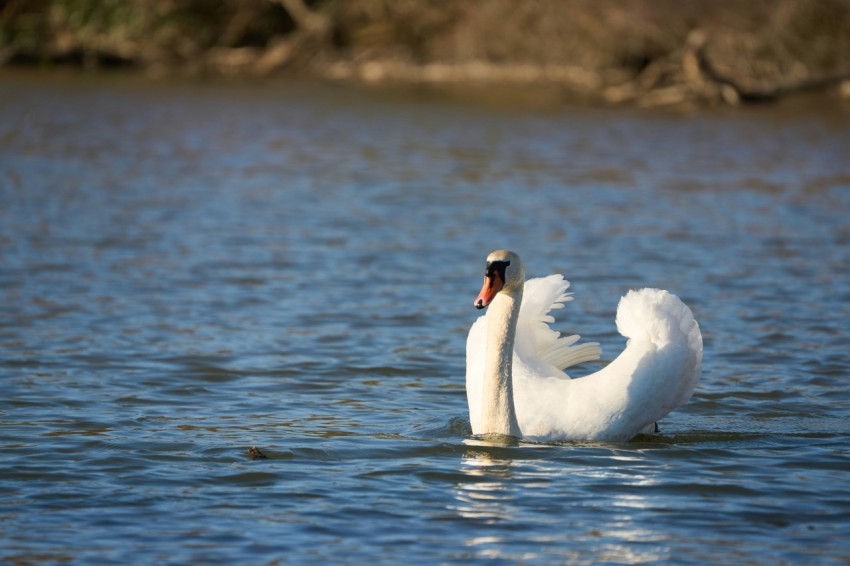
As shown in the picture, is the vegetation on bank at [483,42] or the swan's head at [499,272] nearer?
the swan's head at [499,272]

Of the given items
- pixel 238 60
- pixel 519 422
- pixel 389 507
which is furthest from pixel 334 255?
pixel 238 60

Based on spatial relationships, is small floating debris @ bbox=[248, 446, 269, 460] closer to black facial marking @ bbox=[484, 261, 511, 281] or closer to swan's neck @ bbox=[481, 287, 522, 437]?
swan's neck @ bbox=[481, 287, 522, 437]

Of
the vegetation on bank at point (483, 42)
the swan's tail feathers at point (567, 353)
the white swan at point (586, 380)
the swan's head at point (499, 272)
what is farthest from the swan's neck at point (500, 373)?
the vegetation on bank at point (483, 42)

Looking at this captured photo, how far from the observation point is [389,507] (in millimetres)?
6312

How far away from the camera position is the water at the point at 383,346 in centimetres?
610

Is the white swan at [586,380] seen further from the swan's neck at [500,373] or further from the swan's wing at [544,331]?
the swan's wing at [544,331]

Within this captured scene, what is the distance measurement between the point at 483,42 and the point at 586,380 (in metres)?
25.8

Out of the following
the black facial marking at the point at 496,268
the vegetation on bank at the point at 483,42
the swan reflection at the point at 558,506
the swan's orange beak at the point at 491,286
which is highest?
the vegetation on bank at the point at 483,42

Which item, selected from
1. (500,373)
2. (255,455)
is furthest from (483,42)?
(255,455)

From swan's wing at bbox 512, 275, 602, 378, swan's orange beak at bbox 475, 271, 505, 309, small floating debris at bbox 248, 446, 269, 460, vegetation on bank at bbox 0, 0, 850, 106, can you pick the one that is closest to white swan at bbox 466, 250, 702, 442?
swan's orange beak at bbox 475, 271, 505, 309

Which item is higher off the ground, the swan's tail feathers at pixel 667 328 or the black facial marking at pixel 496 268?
the black facial marking at pixel 496 268

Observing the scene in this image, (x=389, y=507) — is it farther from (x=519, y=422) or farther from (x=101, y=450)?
(x=101, y=450)

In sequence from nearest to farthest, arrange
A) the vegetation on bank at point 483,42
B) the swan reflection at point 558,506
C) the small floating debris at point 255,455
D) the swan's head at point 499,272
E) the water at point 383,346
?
1. the swan reflection at point 558,506
2. the water at point 383,346
3. the small floating debris at point 255,455
4. the swan's head at point 499,272
5. the vegetation on bank at point 483,42

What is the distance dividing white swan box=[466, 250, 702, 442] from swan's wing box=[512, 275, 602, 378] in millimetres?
340
